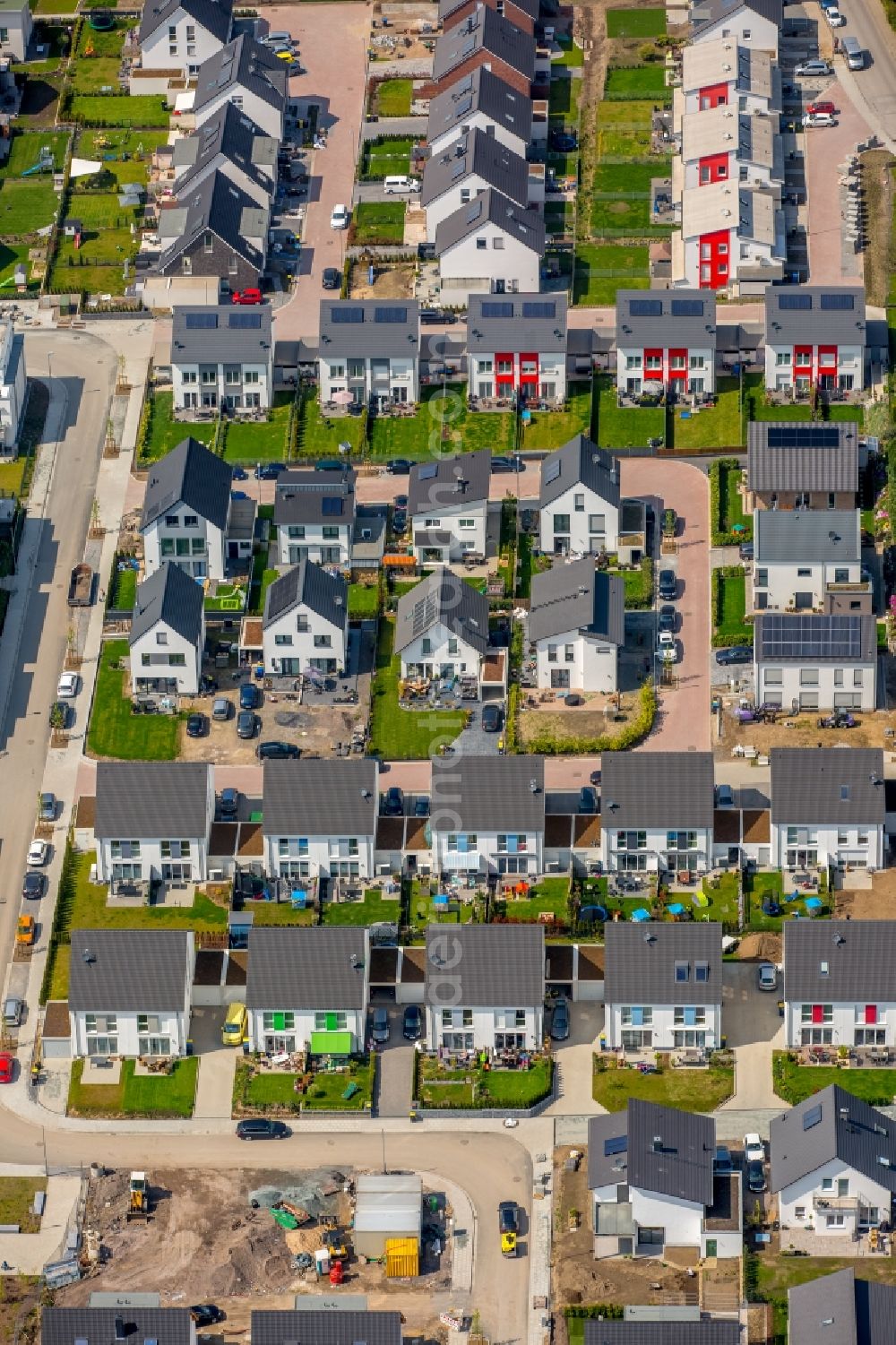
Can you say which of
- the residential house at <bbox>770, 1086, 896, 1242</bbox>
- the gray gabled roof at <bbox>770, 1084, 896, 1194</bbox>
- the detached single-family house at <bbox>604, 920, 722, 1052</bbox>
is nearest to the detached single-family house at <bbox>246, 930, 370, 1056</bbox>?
the detached single-family house at <bbox>604, 920, 722, 1052</bbox>

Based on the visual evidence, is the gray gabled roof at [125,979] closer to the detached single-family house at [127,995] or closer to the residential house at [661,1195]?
the detached single-family house at [127,995]

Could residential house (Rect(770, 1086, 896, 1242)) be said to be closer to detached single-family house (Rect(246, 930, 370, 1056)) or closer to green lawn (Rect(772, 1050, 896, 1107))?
green lawn (Rect(772, 1050, 896, 1107))

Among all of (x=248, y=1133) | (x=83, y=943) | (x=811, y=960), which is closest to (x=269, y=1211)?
(x=248, y=1133)

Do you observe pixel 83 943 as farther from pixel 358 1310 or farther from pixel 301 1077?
pixel 358 1310

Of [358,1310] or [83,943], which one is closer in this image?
[358,1310]

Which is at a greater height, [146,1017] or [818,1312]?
[146,1017]

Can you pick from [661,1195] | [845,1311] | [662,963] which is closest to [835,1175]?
[661,1195]

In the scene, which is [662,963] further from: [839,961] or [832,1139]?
[832,1139]
